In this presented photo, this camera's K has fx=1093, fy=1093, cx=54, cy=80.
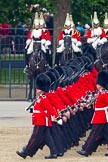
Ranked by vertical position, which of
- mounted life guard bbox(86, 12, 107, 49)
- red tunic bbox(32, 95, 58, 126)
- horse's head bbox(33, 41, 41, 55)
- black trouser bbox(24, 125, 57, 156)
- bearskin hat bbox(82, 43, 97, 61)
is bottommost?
black trouser bbox(24, 125, 57, 156)

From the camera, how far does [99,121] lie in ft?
56.3

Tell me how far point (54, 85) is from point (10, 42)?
10705mm

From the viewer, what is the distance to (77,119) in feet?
61.2

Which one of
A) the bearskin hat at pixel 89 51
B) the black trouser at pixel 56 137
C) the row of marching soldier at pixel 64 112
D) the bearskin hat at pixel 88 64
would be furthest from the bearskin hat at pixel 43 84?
A: the bearskin hat at pixel 89 51

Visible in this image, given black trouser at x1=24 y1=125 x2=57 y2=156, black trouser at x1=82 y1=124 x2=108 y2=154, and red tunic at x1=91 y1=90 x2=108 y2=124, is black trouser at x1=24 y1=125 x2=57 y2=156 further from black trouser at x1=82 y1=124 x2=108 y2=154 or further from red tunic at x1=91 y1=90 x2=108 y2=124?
red tunic at x1=91 y1=90 x2=108 y2=124

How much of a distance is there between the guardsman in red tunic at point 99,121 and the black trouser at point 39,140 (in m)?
0.62

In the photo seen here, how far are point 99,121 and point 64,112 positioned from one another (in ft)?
2.02

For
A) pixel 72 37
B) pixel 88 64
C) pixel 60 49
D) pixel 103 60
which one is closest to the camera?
pixel 103 60

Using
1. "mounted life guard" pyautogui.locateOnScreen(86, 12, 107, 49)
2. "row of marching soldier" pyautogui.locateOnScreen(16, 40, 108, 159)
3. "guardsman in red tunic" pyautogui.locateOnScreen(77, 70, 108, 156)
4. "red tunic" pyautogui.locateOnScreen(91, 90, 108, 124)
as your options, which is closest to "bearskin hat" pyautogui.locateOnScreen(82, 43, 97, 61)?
"row of marching soldier" pyautogui.locateOnScreen(16, 40, 108, 159)

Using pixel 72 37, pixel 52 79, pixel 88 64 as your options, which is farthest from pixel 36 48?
pixel 52 79

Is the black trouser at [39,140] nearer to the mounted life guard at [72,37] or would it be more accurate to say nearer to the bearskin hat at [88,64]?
the bearskin hat at [88,64]

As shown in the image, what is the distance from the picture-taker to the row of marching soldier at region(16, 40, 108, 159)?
16891 millimetres

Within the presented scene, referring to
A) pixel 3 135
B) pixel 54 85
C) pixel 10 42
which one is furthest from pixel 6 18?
pixel 54 85

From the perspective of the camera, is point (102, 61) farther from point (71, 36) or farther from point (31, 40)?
point (71, 36)
